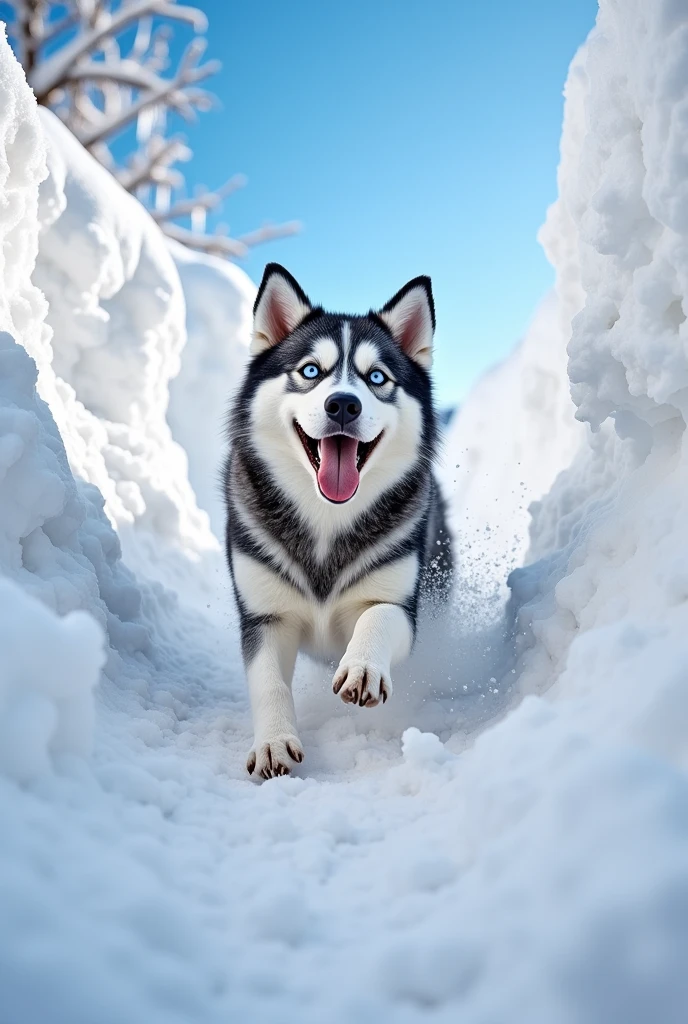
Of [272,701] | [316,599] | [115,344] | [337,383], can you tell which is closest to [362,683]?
[272,701]

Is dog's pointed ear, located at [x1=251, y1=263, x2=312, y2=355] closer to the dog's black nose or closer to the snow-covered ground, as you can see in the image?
the dog's black nose

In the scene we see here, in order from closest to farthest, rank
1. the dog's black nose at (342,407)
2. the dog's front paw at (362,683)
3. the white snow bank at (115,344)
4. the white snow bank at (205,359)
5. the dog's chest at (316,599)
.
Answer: the dog's front paw at (362,683) < the dog's black nose at (342,407) < the dog's chest at (316,599) < the white snow bank at (115,344) < the white snow bank at (205,359)

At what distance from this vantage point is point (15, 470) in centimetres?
219

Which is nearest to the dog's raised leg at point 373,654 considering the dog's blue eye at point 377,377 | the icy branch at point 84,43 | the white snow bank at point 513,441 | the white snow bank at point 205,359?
the dog's blue eye at point 377,377

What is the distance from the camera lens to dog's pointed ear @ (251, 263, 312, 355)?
2934 millimetres

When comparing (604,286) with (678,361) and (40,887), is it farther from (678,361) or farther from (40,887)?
(40,887)

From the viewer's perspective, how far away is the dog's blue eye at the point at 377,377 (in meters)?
2.66

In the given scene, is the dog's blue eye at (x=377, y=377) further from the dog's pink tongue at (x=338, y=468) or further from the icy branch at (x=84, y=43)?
the icy branch at (x=84, y=43)

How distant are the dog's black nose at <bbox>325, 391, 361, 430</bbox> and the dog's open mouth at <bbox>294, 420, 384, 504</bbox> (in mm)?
85

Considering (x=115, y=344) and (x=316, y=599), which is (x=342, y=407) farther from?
(x=115, y=344)

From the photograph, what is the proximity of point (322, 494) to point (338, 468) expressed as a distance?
11 cm

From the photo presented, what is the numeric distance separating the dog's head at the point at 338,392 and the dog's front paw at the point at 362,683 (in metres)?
0.65

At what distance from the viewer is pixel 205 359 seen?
27.5 ft

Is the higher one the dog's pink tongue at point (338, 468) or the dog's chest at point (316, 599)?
the dog's pink tongue at point (338, 468)
